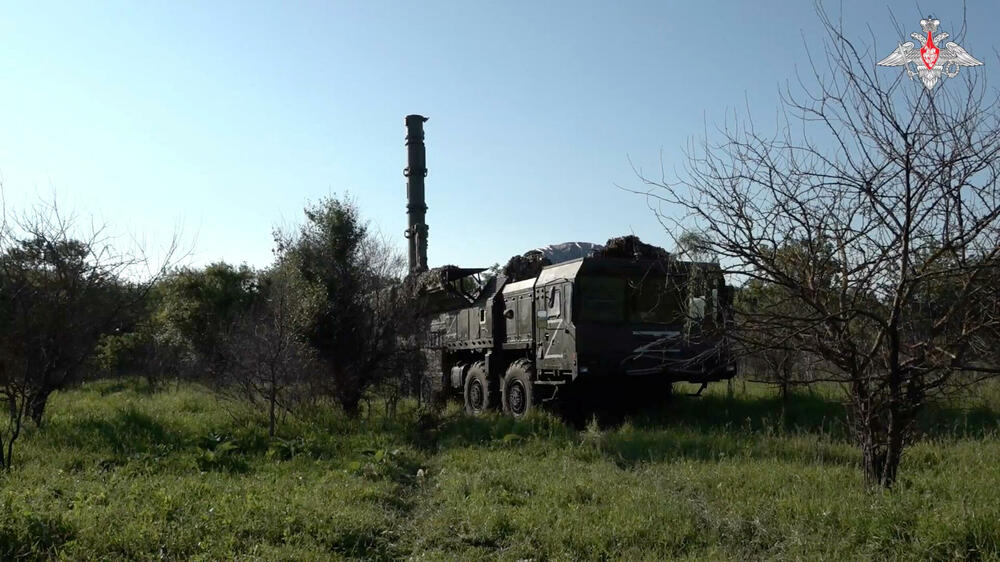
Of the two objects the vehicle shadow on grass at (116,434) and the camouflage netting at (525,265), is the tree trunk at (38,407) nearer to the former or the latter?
the vehicle shadow on grass at (116,434)

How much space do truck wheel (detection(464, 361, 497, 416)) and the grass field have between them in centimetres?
336

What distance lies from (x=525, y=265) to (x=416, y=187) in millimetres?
8981

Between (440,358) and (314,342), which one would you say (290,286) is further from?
(440,358)

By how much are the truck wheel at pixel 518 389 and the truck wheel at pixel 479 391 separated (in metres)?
0.66

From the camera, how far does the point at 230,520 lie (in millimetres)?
6793

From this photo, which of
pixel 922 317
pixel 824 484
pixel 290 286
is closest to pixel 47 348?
pixel 290 286

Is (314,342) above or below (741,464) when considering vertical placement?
above

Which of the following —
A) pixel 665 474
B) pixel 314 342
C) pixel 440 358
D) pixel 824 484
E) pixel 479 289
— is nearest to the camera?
pixel 824 484

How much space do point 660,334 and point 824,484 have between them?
6.10m

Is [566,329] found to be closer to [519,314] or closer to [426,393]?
[519,314]

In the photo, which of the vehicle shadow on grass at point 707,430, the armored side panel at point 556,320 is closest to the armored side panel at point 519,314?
the armored side panel at point 556,320

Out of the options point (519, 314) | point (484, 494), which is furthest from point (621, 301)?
point (484, 494)

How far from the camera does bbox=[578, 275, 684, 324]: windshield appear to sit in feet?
44.7

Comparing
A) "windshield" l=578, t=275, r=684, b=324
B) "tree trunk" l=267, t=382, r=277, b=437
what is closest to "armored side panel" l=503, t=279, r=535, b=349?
"windshield" l=578, t=275, r=684, b=324
